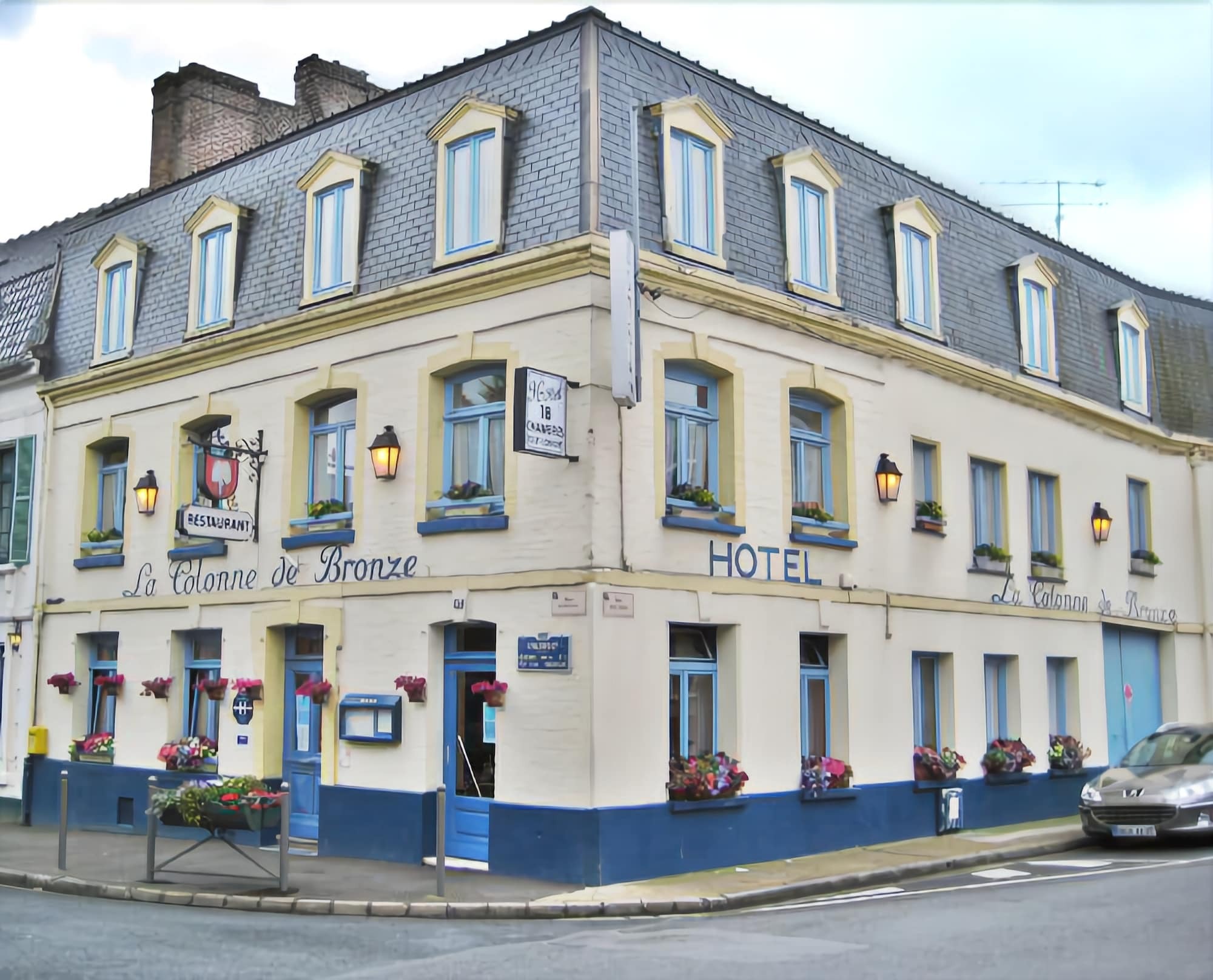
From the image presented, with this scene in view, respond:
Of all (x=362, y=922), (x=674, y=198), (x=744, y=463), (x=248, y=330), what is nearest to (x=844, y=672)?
(x=744, y=463)

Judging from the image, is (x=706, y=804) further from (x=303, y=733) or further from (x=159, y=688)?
(x=159, y=688)

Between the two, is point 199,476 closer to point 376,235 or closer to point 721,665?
point 376,235

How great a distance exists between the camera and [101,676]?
19828 millimetres

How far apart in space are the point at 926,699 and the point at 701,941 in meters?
8.65

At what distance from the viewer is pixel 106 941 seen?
34.7 feet

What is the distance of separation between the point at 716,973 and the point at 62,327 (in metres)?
16.3

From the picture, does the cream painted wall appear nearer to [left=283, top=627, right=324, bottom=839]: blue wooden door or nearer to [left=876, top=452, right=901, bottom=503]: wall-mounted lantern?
[left=283, top=627, right=324, bottom=839]: blue wooden door

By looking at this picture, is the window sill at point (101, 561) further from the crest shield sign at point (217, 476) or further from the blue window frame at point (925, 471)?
the blue window frame at point (925, 471)

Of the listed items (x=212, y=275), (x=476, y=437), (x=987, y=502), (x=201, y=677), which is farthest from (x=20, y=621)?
(x=987, y=502)

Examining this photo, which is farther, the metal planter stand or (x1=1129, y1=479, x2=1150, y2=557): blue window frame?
(x1=1129, y1=479, x2=1150, y2=557): blue window frame

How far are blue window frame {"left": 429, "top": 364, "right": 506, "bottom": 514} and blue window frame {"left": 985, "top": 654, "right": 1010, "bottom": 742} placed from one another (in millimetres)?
8103

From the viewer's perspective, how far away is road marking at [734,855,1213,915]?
12812 mm

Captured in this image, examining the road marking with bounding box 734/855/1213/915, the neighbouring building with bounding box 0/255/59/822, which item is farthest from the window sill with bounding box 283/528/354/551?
the road marking with bounding box 734/855/1213/915

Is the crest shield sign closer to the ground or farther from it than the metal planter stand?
farther from it
